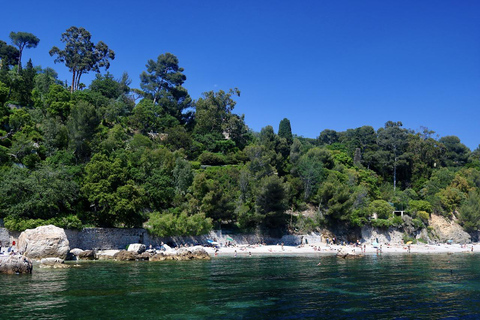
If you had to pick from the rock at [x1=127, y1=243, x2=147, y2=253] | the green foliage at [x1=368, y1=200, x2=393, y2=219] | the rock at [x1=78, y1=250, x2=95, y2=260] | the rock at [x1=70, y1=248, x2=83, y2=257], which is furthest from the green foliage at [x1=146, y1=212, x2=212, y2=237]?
the green foliage at [x1=368, y1=200, x2=393, y2=219]

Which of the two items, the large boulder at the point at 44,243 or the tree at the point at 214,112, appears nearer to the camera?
the large boulder at the point at 44,243

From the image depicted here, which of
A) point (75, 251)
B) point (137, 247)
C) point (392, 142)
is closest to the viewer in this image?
point (75, 251)

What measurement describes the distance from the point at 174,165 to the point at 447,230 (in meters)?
52.4

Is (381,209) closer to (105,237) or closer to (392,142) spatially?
(392,142)

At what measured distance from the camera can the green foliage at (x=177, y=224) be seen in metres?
47.0

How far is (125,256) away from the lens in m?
40.1

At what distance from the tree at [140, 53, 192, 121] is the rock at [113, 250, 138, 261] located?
182 feet

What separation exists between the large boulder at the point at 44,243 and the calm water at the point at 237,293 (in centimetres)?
362

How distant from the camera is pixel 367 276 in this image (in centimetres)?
3127

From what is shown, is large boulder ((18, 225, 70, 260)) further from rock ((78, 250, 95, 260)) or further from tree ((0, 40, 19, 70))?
tree ((0, 40, 19, 70))

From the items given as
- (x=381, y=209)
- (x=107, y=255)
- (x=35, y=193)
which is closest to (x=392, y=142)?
(x=381, y=209)

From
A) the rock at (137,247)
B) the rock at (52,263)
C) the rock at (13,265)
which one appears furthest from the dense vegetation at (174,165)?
the rock at (13,265)

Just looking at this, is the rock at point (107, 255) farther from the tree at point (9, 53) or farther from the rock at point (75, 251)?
the tree at point (9, 53)

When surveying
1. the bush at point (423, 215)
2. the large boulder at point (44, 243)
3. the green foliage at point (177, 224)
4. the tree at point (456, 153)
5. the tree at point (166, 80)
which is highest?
the tree at point (166, 80)
